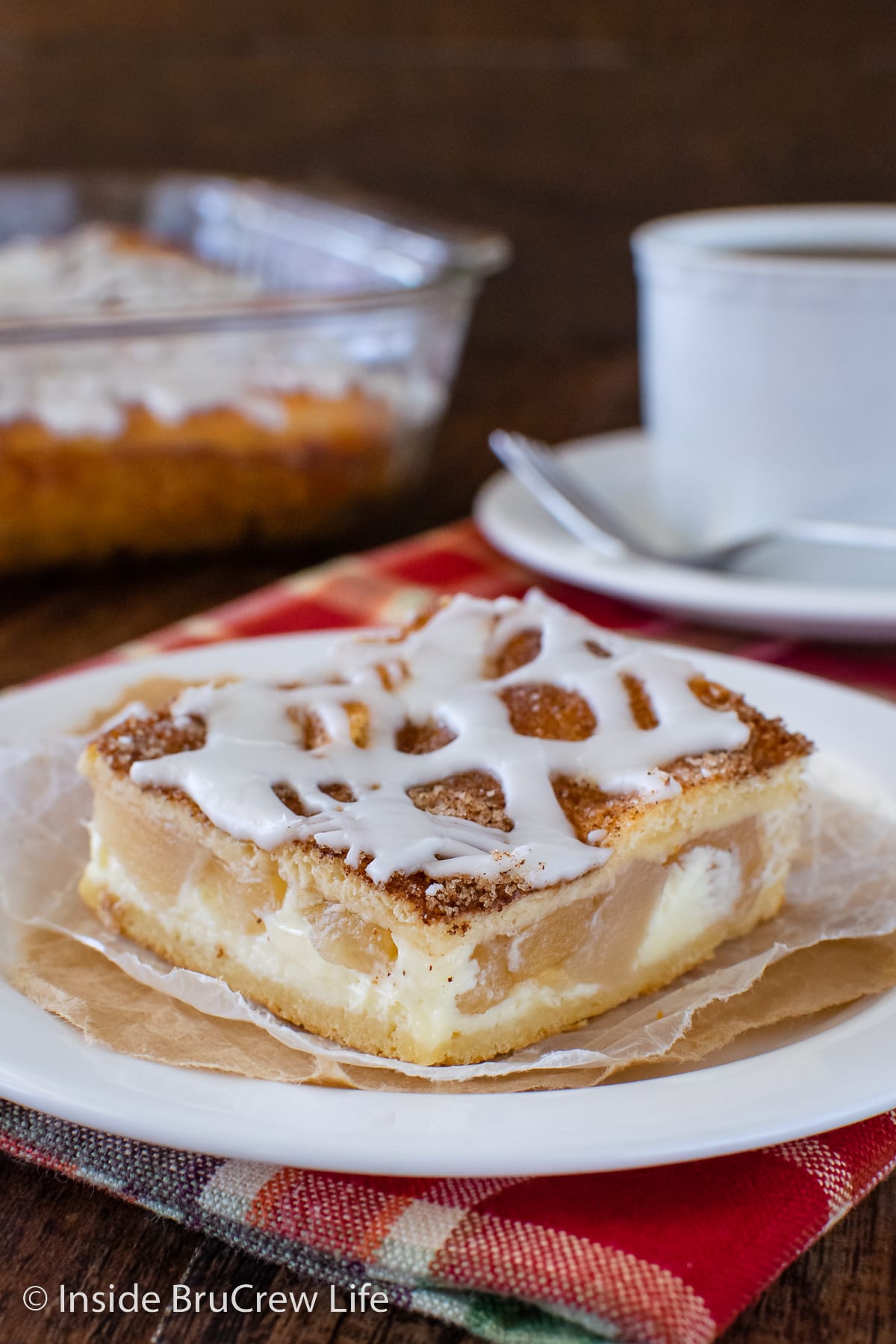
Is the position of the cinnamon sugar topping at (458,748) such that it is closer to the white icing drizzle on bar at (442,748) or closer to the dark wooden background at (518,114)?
the white icing drizzle on bar at (442,748)

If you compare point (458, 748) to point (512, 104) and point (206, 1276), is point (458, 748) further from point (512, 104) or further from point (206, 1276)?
point (512, 104)

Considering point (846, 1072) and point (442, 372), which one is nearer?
point (846, 1072)

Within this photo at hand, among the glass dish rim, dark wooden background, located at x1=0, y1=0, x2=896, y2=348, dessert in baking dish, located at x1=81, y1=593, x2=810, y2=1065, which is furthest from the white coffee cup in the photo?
dark wooden background, located at x1=0, y1=0, x2=896, y2=348

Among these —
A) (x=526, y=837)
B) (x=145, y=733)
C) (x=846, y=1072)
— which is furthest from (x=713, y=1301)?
(x=145, y=733)

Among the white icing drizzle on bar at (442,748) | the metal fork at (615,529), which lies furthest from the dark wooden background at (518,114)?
the white icing drizzle on bar at (442,748)

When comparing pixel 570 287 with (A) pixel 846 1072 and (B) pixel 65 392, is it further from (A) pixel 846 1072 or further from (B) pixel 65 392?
(A) pixel 846 1072
